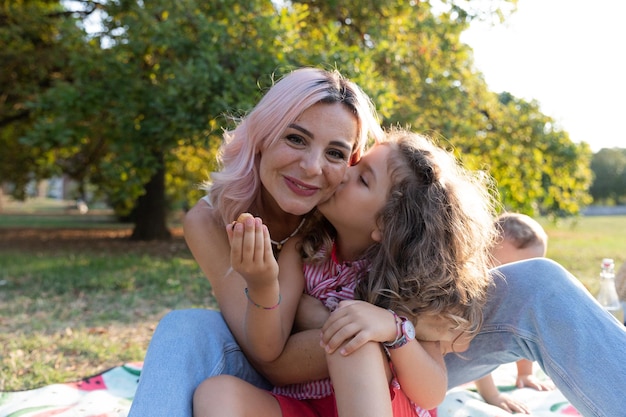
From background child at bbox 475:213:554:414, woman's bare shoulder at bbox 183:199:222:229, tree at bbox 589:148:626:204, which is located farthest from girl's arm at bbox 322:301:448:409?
tree at bbox 589:148:626:204

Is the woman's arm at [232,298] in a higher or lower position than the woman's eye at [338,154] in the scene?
lower

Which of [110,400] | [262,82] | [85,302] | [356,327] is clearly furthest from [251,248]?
[262,82]

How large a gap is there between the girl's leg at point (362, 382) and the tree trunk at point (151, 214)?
8.99 meters

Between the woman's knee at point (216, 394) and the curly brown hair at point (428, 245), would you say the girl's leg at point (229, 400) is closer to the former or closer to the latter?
the woman's knee at point (216, 394)

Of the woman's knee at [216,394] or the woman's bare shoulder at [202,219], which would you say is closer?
the woman's knee at [216,394]

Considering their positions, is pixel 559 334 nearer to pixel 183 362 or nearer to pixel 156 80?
pixel 183 362

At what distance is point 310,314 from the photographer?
189cm

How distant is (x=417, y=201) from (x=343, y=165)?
0.94 ft

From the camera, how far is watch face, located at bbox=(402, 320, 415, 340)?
5.32 ft

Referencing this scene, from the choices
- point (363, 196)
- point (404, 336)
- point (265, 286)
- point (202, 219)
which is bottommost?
point (404, 336)

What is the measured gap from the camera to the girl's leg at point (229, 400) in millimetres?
1591

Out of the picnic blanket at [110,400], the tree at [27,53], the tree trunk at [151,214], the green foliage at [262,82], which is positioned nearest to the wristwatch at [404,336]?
the picnic blanket at [110,400]

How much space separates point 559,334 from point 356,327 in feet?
2.11

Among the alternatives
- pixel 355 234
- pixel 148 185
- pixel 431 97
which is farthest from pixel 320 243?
pixel 148 185
